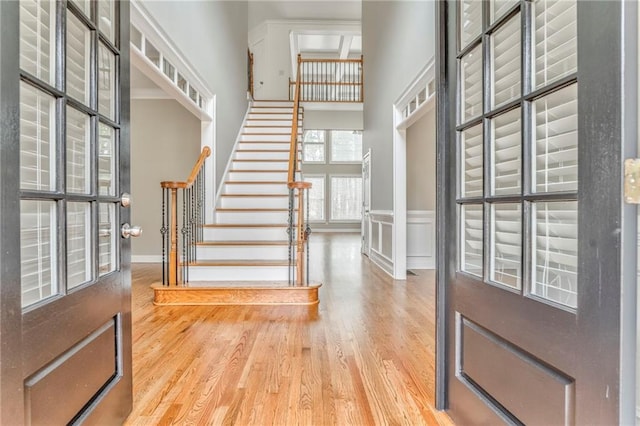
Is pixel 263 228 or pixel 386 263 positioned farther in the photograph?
pixel 386 263

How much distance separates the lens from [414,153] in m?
5.19

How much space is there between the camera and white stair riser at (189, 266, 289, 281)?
3.45 m

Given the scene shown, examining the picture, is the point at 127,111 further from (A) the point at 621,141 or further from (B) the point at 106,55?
(A) the point at 621,141

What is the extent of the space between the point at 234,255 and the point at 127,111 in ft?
8.28

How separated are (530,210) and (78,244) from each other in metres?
1.36

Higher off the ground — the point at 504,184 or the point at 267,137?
the point at 267,137

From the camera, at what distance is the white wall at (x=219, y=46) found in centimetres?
324

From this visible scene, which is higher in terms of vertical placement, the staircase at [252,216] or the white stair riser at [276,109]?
the white stair riser at [276,109]

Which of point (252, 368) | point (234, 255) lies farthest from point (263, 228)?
point (252, 368)

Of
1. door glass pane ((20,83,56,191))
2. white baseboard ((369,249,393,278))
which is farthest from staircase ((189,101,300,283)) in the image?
door glass pane ((20,83,56,191))

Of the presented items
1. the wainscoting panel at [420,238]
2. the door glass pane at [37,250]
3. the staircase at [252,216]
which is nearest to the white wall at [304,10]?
the staircase at [252,216]

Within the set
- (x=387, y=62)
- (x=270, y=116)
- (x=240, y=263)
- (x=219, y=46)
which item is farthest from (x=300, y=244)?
(x=270, y=116)

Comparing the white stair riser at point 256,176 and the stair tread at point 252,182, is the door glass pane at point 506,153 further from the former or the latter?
the white stair riser at point 256,176

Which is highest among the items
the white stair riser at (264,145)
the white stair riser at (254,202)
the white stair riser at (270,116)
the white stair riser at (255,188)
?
the white stair riser at (270,116)
